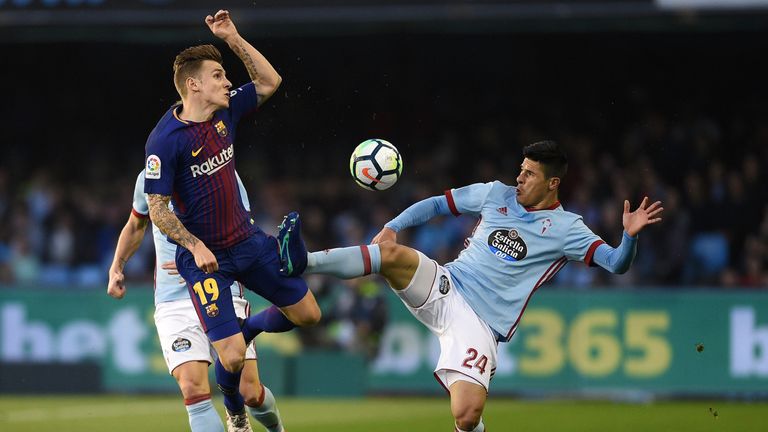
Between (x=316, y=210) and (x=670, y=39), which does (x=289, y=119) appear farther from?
(x=670, y=39)

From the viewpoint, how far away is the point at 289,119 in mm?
20078

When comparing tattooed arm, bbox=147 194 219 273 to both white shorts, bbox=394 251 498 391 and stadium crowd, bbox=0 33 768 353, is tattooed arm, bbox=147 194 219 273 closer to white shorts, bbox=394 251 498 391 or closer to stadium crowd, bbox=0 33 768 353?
white shorts, bbox=394 251 498 391

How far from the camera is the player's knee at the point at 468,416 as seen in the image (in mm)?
7988

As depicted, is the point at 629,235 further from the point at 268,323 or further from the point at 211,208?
the point at 211,208

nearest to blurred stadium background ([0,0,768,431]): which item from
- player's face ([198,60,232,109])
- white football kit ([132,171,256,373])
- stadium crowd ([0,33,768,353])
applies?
stadium crowd ([0,33,768,353])

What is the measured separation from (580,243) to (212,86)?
2511mm

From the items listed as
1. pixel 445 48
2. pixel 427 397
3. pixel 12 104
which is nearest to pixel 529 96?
pixel 445 48

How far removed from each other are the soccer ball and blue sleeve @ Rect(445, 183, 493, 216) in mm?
386

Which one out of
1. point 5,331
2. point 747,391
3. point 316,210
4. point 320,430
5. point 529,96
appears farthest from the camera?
point 529,96

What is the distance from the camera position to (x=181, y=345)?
8195 millimetres

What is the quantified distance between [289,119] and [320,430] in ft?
30.1

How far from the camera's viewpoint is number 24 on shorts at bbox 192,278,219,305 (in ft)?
24.7

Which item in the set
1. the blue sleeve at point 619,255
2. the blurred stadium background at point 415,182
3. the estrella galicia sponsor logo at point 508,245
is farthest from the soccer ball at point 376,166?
the blurred stadium background at point 415,182

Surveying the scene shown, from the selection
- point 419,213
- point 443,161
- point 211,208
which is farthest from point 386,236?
point 443,161
